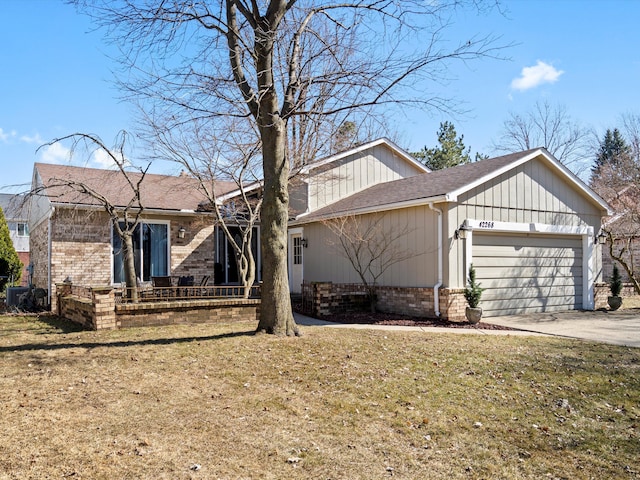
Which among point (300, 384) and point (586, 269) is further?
point (586, 269)

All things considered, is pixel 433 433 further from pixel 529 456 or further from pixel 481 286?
pixel 481 286

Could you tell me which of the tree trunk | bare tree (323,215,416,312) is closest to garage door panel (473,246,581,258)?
bare tree (323,215,416,312)

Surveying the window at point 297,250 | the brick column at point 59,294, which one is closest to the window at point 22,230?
the brick column at point 59,294

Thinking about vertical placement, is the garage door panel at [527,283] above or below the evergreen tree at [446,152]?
below

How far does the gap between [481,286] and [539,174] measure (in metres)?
3.94

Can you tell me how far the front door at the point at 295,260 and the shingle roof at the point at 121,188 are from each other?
316cm

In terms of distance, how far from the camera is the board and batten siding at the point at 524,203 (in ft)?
39.1

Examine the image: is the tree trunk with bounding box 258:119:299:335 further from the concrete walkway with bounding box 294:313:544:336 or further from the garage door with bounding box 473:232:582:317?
the garage door with bounding box 473:232:582:317

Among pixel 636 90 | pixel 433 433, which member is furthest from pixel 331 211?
pixel 636 90

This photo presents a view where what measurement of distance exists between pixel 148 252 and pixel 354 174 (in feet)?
24.8

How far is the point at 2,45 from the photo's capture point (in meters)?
10.3

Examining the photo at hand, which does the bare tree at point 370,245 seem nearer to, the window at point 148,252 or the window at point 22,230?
the window at point 148,252

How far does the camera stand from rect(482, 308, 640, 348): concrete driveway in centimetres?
975

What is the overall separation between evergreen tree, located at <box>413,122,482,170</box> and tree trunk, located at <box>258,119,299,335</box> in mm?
26483
